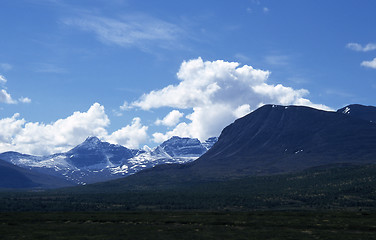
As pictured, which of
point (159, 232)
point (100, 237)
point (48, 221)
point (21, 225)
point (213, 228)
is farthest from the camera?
point (48, 221)

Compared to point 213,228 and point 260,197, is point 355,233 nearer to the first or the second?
point 213,228

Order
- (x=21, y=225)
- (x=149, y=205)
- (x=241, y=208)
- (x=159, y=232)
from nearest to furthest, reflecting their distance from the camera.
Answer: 1. (x=159, y=232)
2. (x=21, y=225)
3. (x=241, y=208)
4. (x=149, y=205)

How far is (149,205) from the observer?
17200cm

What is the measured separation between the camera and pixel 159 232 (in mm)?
75188

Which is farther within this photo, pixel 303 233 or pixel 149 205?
pixel 149 205

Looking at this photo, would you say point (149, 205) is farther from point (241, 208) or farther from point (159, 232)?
point (159, 232)

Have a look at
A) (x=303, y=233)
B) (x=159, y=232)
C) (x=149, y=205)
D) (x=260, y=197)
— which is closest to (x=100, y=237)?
(x=159, y=232)

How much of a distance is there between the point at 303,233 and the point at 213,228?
58.2 ft

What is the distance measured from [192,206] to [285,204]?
4163 centimetres

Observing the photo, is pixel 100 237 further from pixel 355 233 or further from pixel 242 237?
pixel 355 233

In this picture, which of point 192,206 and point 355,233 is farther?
point 192,206

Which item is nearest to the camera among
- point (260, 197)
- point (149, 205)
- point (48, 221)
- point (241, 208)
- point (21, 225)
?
point (21, 225)

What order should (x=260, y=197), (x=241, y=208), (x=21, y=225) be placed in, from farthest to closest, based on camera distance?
(x=260, y=197), (x=241, y=208), (x=21, y=225)

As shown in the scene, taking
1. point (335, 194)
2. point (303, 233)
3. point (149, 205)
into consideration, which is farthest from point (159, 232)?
point (335, 194)
